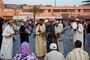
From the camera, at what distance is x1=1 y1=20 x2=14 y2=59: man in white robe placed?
14344mm

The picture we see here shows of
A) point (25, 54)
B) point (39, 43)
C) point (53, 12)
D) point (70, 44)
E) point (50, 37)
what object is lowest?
point (53, 12)

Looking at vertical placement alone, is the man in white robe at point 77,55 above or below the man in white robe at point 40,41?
above

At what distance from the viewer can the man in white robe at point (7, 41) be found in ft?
47.1

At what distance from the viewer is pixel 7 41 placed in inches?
572

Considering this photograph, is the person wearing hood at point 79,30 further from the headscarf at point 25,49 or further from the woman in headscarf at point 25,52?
Result: the headscarf at point 25,49

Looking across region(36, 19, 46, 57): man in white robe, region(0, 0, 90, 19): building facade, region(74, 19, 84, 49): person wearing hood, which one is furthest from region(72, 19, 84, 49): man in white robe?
region(0, 0, 90, 19): building facade

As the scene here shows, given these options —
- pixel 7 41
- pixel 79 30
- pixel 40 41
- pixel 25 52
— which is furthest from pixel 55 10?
pixel 25 52

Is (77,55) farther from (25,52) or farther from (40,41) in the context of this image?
(40,41)

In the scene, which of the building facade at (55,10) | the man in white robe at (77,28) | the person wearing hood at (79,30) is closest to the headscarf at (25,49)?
the man in white robe at (77,28)

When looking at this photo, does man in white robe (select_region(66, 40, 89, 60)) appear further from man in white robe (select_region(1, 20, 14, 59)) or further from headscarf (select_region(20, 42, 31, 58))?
man in white robe (select_region(1, 20, 14, 59))

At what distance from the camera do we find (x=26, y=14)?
108 metres

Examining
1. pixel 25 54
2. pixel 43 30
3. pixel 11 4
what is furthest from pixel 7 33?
pixel 11 4

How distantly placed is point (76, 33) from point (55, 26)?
42.9 inches

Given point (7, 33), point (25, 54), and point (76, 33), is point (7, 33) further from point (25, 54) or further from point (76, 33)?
point (25, 54)
